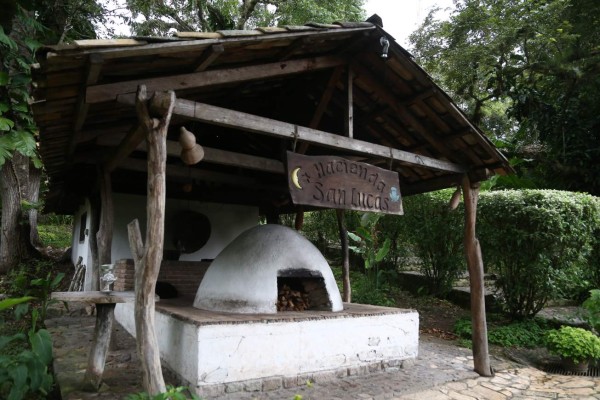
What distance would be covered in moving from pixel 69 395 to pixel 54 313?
4870 mm

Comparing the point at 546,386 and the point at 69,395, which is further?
the point at 546,386

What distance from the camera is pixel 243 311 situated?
16.5 ft

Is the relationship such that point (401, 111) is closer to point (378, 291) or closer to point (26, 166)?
point (378, 291)

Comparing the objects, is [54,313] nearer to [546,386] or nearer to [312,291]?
[312,291]

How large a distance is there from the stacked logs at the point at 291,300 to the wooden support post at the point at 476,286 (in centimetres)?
233

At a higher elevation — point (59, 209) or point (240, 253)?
point (59, 209)

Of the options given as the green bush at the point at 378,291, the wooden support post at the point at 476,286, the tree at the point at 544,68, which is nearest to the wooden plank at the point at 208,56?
the wooden support post at the point at 476,286

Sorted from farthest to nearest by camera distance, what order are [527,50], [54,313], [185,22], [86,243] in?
1. [185,22]
2. [527,50]
3. [86,243]
4. [54,313]

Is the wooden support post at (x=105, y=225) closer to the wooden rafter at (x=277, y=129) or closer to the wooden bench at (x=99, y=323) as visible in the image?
the wooden bench at (x=99, y=323)

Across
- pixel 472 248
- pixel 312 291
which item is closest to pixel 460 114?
pixel 472 248

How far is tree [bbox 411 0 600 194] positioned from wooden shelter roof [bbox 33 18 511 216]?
711 cm

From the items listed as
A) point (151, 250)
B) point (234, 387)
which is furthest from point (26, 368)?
point (234, 387)

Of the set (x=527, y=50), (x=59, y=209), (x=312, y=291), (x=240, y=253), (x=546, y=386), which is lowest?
(x=546, y=386)

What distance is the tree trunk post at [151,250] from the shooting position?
3545 millimetres
